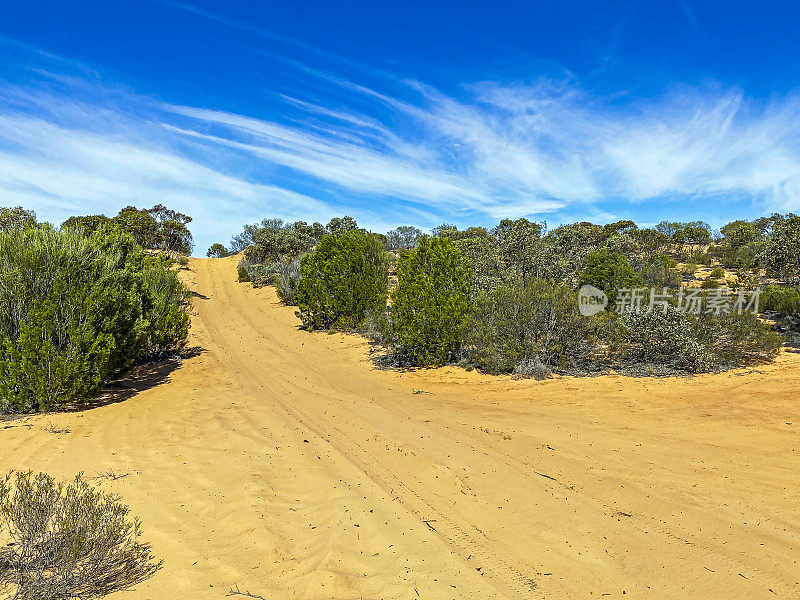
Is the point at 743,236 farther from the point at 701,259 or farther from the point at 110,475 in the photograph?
the point at 110,475

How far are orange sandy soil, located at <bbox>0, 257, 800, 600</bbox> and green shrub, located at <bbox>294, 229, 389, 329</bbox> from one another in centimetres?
879

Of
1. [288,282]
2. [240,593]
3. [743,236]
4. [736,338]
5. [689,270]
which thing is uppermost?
[743,236]

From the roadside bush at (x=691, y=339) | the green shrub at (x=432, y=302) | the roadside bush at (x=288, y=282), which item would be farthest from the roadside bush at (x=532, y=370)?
the roadside bush at (x=288, y=282)

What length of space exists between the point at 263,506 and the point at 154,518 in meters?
1.01

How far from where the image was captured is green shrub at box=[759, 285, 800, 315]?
15922 millimetres

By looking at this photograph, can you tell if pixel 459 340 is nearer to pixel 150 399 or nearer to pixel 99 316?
pixel 150 399

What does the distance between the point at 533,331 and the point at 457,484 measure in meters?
6.96

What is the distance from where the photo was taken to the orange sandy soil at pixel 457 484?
11.0ft

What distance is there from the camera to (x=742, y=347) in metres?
11.4

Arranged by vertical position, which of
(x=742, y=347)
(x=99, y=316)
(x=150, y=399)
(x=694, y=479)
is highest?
(x=742, y=347)

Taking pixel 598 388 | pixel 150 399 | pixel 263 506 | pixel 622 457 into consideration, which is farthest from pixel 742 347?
pixel 150 399

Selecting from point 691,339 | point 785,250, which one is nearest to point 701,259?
point 785,250

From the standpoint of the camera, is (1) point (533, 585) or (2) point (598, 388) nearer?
(1) point (533, 585)

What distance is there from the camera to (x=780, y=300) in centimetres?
1658
